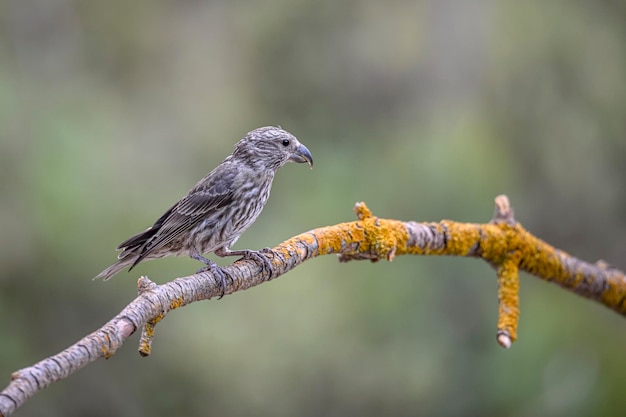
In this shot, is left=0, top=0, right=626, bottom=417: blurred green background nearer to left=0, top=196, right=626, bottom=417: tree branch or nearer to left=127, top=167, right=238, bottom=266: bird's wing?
left=0, top=196, right=626, bottom=417: tree branch

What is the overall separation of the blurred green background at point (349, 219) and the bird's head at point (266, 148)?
1825 mm

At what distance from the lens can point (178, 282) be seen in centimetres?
267

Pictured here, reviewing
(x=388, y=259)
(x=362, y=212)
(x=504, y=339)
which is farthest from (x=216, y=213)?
(x=504, y=339)

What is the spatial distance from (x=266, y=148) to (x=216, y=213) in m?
0.53

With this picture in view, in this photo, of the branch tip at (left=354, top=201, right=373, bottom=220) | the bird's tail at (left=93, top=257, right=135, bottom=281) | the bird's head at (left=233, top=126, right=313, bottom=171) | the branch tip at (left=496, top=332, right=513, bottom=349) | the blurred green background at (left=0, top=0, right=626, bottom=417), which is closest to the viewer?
the branch tip at (left=496, top=332, right=513, bottom=349)

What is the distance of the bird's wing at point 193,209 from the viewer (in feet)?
13.1

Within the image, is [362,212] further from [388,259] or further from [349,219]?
[349,219]

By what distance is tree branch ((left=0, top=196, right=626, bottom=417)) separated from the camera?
2248 mm

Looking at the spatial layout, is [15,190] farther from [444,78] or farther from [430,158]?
[444,78]

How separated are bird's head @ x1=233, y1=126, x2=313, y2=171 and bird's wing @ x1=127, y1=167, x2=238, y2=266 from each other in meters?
0.14

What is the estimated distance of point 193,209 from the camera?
4090mm

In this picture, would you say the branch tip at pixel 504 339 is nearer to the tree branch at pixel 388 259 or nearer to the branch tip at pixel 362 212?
the tree branch at pixel 388 259

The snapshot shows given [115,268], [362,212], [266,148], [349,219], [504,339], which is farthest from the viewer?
[349,219]

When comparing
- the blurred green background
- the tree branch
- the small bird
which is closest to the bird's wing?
the small bird
